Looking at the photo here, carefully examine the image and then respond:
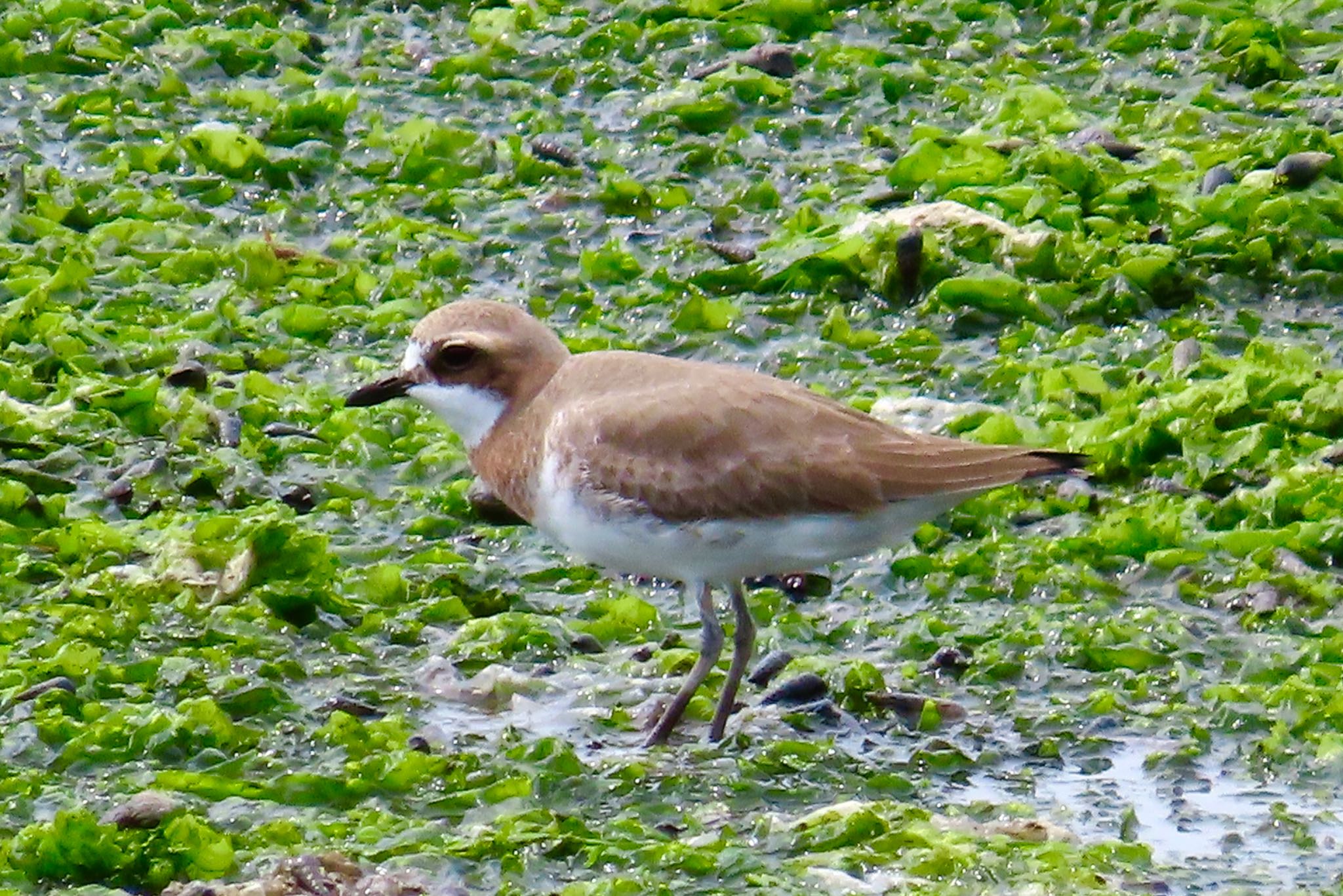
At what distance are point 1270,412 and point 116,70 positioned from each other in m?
6.41

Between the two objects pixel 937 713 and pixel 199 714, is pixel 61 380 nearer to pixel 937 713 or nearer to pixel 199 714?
pixel 199 714

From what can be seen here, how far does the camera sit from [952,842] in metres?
6.12

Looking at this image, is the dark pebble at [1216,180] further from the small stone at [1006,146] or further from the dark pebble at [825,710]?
the dark pebble at [825,710]

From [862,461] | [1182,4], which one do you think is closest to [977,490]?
[862,461]

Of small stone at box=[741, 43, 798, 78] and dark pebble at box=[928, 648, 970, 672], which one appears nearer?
dark pebble at box=[928, 648, 970, 672]

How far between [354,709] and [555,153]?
4742mm

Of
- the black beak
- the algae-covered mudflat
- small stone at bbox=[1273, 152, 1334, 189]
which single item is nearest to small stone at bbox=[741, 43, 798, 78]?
the algae-covered mudflat

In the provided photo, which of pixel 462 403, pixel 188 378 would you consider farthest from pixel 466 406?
pixel 188 378

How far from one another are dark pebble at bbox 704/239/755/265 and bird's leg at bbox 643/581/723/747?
3.28 m

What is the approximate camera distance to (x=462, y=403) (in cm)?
741

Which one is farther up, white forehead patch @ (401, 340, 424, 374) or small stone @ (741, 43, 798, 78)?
small stone @ (741, 43, 798, 78)

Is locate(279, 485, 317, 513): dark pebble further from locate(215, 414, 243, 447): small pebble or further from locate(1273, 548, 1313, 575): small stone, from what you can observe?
locate(1273, 548, 1313, 575): small stone

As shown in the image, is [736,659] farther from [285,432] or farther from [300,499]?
[285,432]

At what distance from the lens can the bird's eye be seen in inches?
289
